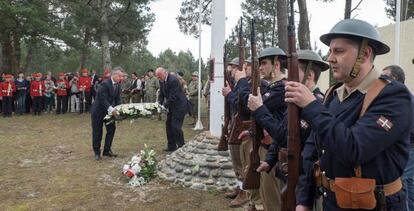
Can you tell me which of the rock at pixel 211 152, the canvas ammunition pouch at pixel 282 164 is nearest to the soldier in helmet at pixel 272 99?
the canvas ammunition pouch at pixel 282 164

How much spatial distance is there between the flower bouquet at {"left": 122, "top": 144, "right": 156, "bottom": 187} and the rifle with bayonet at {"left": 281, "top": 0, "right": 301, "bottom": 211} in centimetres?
501

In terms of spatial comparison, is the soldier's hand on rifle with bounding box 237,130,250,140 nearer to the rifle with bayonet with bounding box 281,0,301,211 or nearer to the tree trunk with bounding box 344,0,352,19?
the rifle with bayonet with bounding box 281,0,301,211

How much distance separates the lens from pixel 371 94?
93.7 inches

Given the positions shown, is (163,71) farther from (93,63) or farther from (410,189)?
(93,63)

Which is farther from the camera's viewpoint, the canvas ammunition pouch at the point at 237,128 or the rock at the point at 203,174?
the rock at the point at 203,174

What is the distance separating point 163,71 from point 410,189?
23.1ft

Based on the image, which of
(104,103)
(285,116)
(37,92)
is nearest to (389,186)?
(285,116)

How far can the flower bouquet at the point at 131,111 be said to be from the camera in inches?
371

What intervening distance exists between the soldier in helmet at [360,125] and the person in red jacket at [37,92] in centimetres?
1873

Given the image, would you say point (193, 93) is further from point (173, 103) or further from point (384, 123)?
point (384, 123)

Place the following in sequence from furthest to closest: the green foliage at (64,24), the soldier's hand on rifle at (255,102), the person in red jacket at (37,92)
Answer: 1. the green foliage at (64,24)
2. the person in red jacket at (37,92)
3. the soldier's hand on rifle at (255,102)

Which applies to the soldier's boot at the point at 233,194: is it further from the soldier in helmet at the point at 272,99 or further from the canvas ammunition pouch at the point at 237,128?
the soldier in helmet at the point at 272,99

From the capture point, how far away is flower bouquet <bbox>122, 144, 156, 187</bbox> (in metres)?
7.85

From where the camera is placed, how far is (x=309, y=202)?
9.58 feet
